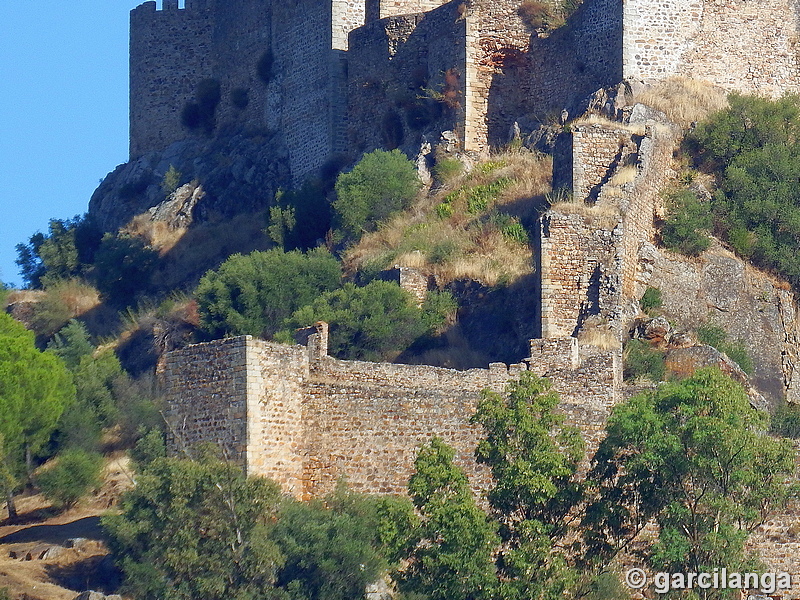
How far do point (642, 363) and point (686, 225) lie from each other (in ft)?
13.7

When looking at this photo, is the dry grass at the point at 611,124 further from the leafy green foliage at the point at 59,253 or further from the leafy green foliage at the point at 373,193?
the leafy green foliage at the point at 59,253

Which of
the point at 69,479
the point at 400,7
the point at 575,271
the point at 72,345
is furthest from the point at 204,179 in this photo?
the point at 69,479

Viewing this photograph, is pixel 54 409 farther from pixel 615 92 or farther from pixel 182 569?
pixel 615 92

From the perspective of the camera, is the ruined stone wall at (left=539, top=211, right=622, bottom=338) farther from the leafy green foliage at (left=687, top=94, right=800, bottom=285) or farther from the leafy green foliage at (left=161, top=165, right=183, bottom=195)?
the leafy green foliage at (left=161, top=165, right=183, bottom=195)

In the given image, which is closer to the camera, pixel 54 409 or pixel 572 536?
pixel 572 536

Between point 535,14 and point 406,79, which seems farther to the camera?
point 406,79

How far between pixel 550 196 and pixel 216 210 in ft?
44.8

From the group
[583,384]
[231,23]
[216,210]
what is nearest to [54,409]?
[583,384]

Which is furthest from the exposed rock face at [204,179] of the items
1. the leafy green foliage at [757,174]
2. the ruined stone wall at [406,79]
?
the leafy green foliage at [757,174]

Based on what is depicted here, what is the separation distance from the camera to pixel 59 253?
4850 cm

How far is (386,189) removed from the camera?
40125 millimetres

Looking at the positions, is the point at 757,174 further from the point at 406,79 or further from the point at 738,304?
the point at 406,79

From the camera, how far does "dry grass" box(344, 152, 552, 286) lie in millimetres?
36312

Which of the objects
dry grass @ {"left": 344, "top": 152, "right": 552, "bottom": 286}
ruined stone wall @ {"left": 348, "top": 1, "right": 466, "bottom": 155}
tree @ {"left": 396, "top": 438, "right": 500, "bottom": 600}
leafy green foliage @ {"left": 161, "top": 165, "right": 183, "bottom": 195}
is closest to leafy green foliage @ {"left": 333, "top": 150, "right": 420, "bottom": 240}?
dry grass @ {"left": 344, "top": 152, "right": 552, "bottom": 286}
